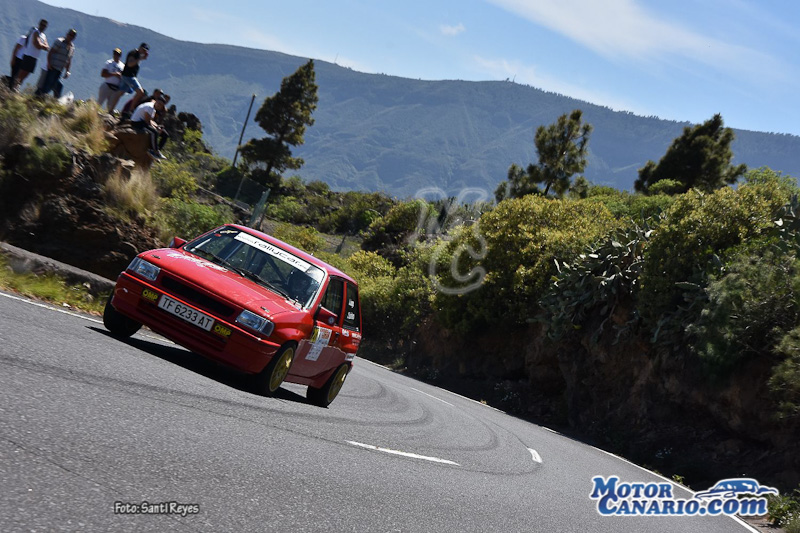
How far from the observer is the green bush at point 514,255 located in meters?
28.2

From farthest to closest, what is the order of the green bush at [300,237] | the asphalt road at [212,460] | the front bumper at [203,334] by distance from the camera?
1. the green bush at [300,237]
2. the front bumper at [203,334]
3. the asphalt road at [212,460]

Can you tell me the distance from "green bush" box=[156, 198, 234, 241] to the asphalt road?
216 inches

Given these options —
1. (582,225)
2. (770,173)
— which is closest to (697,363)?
(582,225)

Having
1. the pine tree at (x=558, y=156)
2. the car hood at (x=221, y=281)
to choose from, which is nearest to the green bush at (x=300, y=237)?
the pine tree at (x=558, y=156)

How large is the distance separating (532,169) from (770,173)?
22.4 metres

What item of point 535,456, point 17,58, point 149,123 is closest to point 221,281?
point 535,456

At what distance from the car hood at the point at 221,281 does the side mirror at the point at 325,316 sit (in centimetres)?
40

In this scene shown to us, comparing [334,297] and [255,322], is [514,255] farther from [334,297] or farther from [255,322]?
[255,322]

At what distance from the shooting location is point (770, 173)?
38.2 meters

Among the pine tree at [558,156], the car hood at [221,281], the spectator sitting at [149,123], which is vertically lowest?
the car hood at [221,281]

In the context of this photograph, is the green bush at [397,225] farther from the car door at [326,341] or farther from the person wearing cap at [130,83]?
the car door at [326,341]

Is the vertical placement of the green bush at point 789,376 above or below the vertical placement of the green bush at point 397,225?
above

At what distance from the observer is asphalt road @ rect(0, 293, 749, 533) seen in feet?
13.7

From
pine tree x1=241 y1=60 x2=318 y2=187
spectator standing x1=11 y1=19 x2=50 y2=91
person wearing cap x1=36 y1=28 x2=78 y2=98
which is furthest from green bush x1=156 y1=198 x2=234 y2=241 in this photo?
pine tree x1=241 y1=60 x2=318 y2=187
